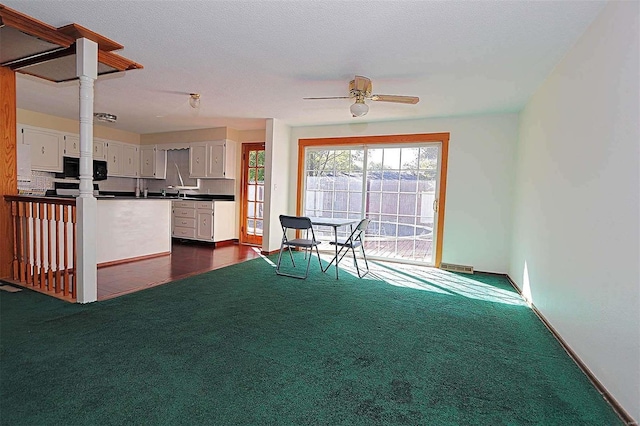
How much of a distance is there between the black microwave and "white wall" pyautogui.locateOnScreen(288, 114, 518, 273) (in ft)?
20.1

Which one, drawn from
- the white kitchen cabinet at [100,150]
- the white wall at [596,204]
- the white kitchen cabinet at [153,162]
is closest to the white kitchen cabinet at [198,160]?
the white kitchen cabinet at [153,162]

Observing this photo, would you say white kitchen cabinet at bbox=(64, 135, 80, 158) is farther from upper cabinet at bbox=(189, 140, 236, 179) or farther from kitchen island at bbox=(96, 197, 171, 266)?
kitchen island at bbox=(96, 197, 171, 266)

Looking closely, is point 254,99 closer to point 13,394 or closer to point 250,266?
point 250,266

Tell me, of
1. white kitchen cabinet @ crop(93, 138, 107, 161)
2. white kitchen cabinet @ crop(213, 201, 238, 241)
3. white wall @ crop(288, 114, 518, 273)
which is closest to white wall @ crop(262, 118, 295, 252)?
white kitchen cabinet @ crop(213, 201, 238, 241)

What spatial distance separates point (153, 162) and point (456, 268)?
252 inches

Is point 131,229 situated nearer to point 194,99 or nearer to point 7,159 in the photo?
point 7,159

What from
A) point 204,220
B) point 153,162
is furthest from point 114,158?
point 204,220

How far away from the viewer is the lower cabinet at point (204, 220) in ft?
21.0

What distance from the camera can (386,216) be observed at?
17.8ft

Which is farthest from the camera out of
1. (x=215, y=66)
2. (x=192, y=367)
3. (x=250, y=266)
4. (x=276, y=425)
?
(x=250, y=266)

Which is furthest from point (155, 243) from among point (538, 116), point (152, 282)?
point (538, 116)

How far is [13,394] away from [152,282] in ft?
6.85

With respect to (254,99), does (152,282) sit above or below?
below

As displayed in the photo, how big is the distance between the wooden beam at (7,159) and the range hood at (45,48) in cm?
20
